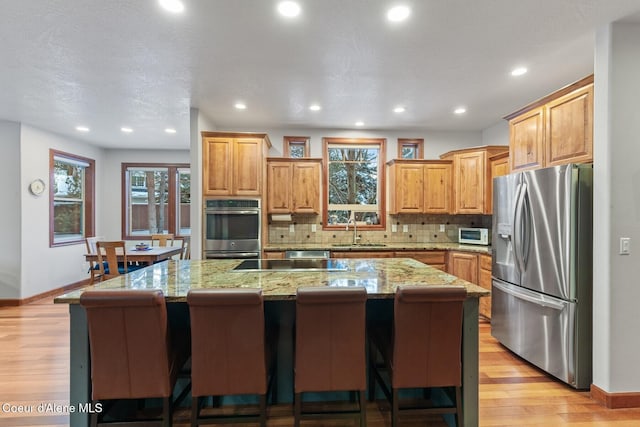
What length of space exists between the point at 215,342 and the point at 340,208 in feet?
12.2

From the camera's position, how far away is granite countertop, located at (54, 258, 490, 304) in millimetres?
1816

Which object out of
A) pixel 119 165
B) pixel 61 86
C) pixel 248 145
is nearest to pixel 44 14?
pixel 61 86

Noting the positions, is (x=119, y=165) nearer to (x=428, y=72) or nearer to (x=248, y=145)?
(x=248, y=145)

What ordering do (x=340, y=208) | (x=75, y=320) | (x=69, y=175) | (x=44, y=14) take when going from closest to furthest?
1. (x=75, y=320)
2. (x=44, y=14)
3. (x=340, y=208)
4. (x=69, y=175)

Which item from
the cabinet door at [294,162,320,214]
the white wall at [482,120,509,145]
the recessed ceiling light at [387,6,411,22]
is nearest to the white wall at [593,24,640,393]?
the recessed ceiling light at [387,6,411,22]

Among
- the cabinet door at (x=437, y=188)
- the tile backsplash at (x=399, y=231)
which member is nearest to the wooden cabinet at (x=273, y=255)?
the tile backsplash at (x=399, y=231)

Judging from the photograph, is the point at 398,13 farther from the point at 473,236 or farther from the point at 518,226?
the point at 473,236

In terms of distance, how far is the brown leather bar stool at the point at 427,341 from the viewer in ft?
5.48

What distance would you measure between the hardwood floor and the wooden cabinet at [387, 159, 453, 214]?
83.7 inches

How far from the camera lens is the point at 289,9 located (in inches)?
82.7

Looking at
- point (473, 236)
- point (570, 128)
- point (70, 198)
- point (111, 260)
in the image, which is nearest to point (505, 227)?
point (570, 128)

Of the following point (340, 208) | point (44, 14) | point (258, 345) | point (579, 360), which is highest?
point (44, 14)

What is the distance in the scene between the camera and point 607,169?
2.24 m

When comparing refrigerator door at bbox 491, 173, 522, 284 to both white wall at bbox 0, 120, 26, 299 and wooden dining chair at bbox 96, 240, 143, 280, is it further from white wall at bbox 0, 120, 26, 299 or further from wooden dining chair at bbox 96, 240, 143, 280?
white wall at bbox 0, 120, 26, 299
